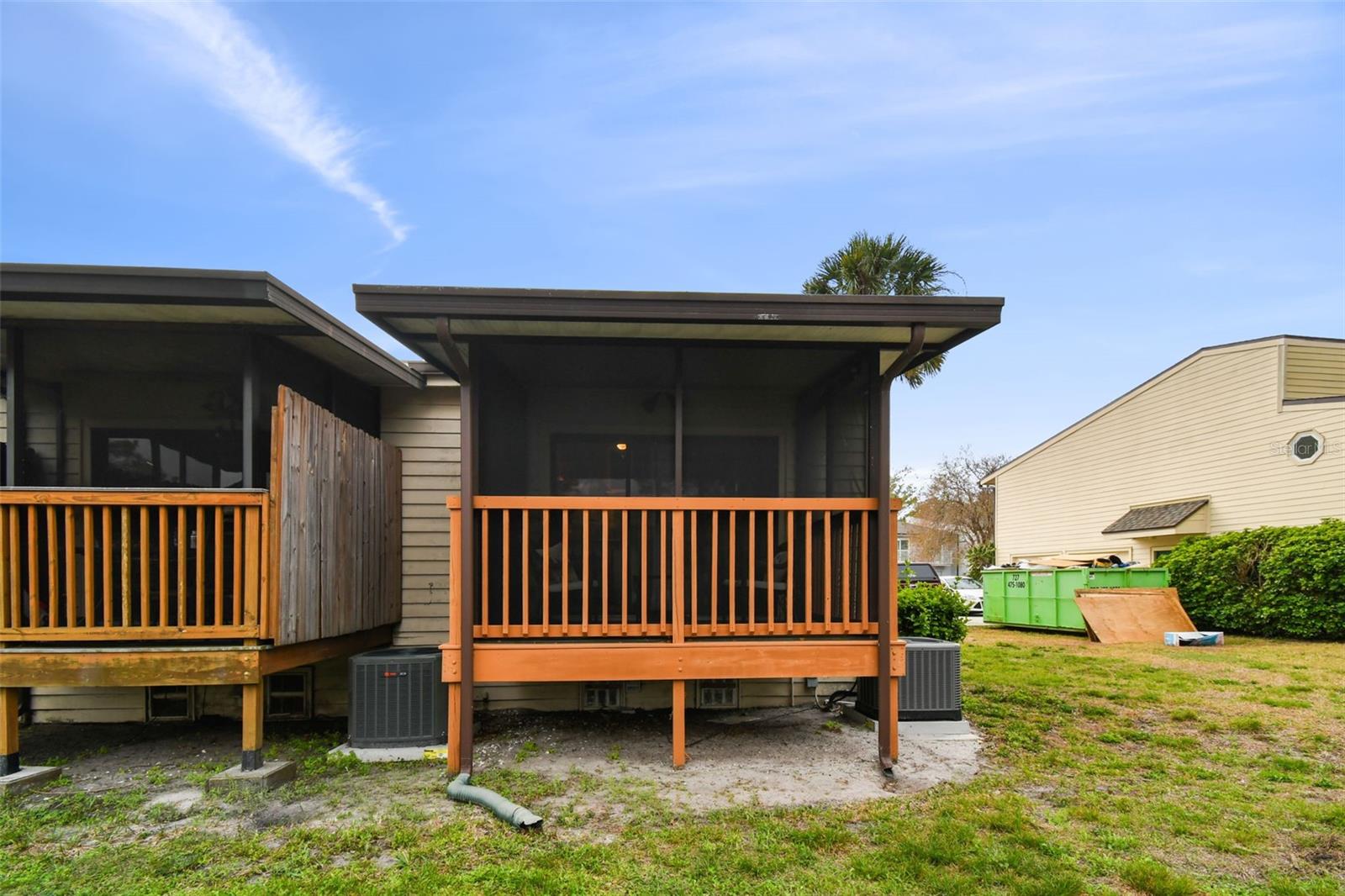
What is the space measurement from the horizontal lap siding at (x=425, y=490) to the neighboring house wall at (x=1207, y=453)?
13.6 meters

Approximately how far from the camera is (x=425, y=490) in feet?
20.0

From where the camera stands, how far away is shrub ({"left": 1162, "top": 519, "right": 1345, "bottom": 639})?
10359mm

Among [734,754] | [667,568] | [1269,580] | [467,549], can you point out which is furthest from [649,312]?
[1269,580]

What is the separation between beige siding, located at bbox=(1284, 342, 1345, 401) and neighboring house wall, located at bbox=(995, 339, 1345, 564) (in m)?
0.02

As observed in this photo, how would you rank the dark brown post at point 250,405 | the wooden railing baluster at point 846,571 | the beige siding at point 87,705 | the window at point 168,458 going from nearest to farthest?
the dark brown post at point 250,405 < the wooden railing baluster at point 846,571 < the window at point 168,458 < the beige siding at point 87,705

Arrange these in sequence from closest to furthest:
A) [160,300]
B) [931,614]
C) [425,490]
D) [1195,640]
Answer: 1. [160,300]
2. [425,490]
3. [931,614]
4. [1195,640]

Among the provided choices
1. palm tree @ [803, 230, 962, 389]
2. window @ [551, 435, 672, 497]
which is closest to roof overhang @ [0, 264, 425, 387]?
window @ [551, 435, 672, 497]

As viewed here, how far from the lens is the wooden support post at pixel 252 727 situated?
4.08 metres

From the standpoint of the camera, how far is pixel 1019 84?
1085 cm

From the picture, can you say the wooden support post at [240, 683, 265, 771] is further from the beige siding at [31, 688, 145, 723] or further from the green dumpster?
the green dumpster

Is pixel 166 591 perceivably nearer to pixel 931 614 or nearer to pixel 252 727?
pixel 252 727

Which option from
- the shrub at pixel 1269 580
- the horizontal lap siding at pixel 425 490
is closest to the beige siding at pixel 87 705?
the horizontal lap siding at pixel 425 490

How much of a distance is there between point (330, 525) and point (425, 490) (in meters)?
1.30

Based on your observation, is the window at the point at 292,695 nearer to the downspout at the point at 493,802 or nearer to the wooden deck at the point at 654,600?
the wooden deck at the point at 654,600
